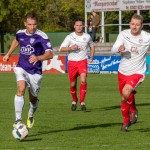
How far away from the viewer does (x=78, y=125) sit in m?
14.9

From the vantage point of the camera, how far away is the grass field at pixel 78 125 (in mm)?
11836

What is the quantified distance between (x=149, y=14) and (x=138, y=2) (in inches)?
746

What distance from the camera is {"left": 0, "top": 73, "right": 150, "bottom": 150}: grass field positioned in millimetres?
11836

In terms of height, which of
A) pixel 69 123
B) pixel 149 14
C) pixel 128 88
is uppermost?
pixel 128 88

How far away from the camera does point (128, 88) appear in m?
13.2

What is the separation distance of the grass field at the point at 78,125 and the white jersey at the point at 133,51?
46.3 inches

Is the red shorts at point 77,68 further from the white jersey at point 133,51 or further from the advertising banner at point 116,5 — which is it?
the advertising banner at point 116,5

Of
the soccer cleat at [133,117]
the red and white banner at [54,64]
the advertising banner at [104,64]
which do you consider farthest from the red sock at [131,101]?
the red and white banner at [54,64]

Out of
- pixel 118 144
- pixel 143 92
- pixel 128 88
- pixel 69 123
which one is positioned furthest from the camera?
pixel 143 92

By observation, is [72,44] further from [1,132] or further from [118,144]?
[118,144]

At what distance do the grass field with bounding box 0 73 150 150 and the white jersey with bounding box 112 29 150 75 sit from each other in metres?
1.18

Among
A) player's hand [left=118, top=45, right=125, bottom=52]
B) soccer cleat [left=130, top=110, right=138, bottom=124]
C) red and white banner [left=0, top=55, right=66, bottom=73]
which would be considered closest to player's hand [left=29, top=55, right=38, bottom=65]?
player's hand [left=118, top=45, right=125, bottom=52]

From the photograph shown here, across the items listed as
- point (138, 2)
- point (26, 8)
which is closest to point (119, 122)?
point (138, 2)

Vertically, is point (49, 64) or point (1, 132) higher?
point (1, 132)
